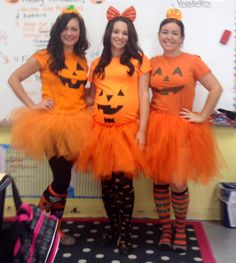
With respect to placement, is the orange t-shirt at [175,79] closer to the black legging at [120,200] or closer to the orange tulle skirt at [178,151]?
the orange tulle skirt at [178,151]

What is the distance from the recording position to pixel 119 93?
2.11 meters

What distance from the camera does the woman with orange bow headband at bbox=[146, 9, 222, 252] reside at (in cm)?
210

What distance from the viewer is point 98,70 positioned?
7.02 feet

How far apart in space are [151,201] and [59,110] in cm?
106

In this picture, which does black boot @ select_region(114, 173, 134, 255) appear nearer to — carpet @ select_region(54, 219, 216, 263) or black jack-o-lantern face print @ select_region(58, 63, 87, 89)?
carpet @ select_region(54, 219, 216, 263)

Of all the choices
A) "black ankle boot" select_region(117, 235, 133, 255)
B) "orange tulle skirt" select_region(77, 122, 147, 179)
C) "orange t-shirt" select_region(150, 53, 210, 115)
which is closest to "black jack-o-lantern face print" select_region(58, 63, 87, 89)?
"orange tulle skirt" select_region(77, 122, 147, 179)

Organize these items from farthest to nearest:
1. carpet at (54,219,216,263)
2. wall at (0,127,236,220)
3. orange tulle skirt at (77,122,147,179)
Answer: wall at (0,127,236,220)
carpet at (54,219,216,263)
orange tulle skirt at (77,122,147,179)

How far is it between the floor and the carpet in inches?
Result: 1.6

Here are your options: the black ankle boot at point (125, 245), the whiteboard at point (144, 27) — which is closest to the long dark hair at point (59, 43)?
the whiteboard at point (144, 27)

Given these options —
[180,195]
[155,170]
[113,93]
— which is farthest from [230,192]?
A: [113,93]

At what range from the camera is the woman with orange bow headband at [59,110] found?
2066 millimetres

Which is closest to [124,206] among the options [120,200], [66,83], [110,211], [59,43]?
[120,200]

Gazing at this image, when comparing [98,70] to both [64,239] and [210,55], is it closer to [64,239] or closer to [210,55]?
[210,55]

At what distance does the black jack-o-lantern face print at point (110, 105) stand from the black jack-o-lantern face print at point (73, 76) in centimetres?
16
